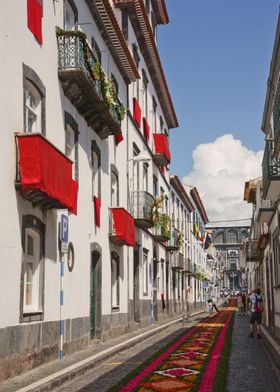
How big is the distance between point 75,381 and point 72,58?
7516 millimetres

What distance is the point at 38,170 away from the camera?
35.1 feet

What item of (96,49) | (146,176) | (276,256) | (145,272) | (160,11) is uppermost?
(160,11)

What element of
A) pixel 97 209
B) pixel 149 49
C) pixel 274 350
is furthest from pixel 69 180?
pixel 149 49

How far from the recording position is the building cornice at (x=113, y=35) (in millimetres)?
17656

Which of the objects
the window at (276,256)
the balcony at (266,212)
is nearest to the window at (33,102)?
the window at (276,256)

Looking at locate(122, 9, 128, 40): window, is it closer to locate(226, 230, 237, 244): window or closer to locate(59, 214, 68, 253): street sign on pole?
locate(59, 214, 68, 253): street sign on pole

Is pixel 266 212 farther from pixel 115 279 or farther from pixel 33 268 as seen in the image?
pixel 33 268

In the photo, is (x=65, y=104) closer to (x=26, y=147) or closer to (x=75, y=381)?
(x=26, y=147)

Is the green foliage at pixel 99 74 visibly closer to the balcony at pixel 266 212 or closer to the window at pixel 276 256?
the balcony at pixel 266 212

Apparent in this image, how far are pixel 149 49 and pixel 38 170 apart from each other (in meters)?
18.4

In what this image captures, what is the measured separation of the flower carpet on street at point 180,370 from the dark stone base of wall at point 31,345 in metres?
1.99

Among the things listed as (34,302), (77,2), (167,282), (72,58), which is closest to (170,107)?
(167,282)

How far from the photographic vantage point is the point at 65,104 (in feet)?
47.8

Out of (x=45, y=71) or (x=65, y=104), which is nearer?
(x=45, y=71)
